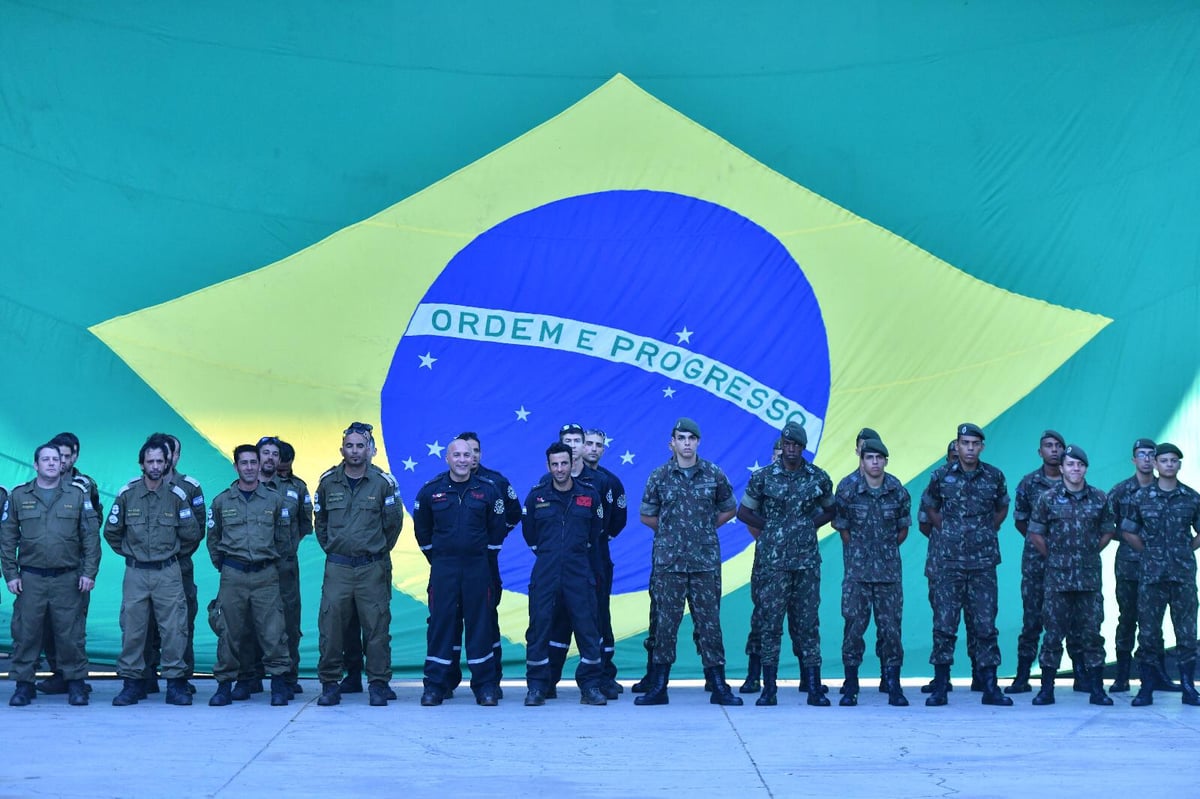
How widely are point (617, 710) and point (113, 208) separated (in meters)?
5.28

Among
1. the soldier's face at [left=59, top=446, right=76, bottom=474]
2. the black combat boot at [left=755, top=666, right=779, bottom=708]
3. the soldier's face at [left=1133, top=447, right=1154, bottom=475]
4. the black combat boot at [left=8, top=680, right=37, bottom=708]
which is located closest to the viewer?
the black combat boot at [left=8, top=680, right=37, bottom=708]

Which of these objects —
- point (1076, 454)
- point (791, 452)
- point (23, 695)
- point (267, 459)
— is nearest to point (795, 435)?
point (791, 452)

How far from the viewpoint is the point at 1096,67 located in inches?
419

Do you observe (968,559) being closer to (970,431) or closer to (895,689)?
(970,431)

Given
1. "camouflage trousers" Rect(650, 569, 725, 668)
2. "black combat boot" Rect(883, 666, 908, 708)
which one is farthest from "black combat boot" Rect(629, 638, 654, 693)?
"black combat boot" Rect(883, 666, 908, 708)

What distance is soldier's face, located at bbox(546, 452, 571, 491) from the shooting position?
27.3 feet

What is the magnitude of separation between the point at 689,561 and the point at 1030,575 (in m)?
2.36

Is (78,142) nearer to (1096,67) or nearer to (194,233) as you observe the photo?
(194,233)

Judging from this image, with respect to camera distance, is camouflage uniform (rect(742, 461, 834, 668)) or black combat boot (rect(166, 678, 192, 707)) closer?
black combat boot (rect(166, 678, 192, 707))

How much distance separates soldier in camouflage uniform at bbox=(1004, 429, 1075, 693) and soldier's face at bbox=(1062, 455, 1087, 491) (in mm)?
462

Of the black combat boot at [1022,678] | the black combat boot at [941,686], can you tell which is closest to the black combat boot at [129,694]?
the black combat boot at [941,686]

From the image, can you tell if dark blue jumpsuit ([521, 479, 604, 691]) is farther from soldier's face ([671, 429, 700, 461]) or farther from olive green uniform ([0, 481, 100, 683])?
olive green uniform ([0, 481, 100, 683])

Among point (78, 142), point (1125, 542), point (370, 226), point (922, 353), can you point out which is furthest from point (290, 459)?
point (1125, 542)

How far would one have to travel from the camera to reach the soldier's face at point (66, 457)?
27.8 ft
